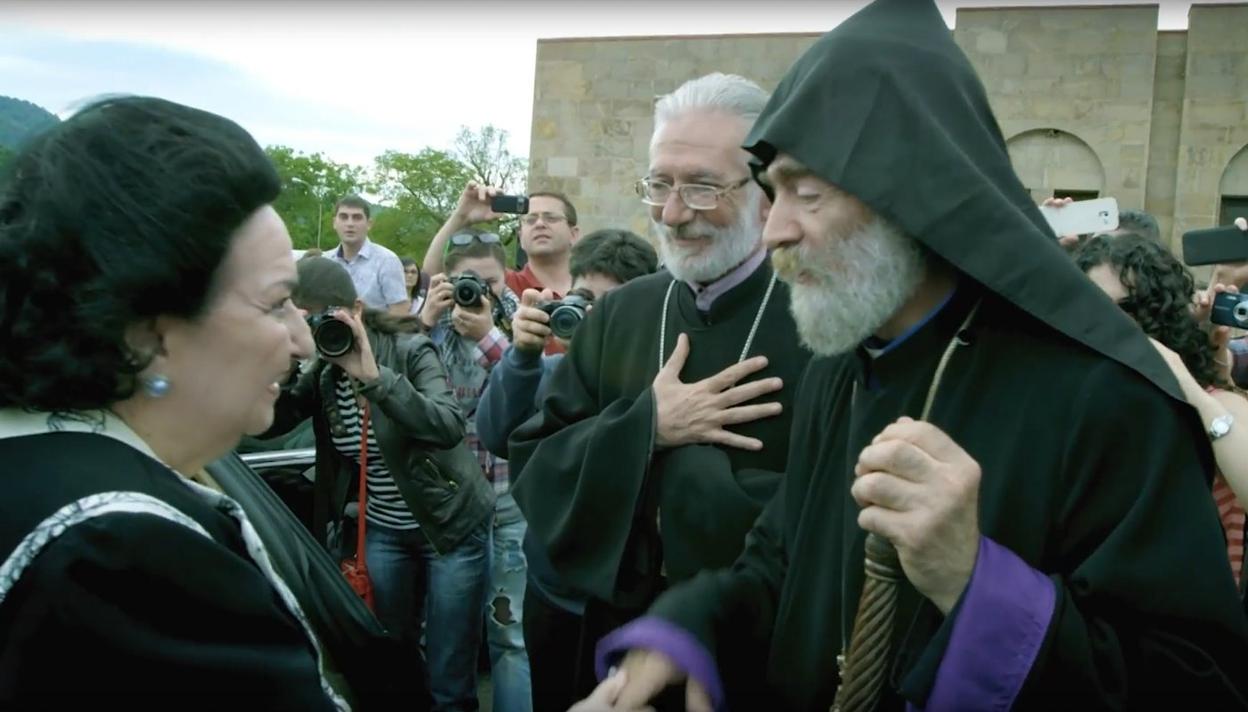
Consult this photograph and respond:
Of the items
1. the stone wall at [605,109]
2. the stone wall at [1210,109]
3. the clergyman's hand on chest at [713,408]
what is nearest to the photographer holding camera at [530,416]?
the clergyman's hand on chest at [713,408]

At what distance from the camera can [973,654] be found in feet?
4.71

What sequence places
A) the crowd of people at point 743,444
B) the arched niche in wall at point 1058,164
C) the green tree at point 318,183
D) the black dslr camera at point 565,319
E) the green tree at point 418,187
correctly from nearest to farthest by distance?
the crowd of people at point 743,444 < the black dslr camera at point 565,319 < the arched niche in wall at point 1058,164 < the green tree at point 318,183 < the green tree at point 418,187

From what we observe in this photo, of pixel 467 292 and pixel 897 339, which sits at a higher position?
pixel 897 339

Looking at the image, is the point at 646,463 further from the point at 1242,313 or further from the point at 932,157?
the point at 1242,313

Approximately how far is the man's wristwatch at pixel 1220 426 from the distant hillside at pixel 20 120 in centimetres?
259

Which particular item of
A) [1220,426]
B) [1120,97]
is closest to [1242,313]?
[1220,426]

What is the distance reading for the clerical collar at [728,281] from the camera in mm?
2713

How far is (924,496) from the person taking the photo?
1.41 m

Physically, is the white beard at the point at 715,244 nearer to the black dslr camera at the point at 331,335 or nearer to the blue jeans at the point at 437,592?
the black dslr camera at the point at 331,335

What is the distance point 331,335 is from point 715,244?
5.13 feet

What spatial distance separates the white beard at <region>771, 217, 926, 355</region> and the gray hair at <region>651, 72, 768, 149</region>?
0.81 m

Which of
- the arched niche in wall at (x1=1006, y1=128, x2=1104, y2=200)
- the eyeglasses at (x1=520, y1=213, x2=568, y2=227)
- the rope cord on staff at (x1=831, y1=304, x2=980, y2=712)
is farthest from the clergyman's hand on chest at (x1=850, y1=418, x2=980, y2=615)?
the arched niche in wall at (x1=1006, y1=128, x2=1104, y2=200)

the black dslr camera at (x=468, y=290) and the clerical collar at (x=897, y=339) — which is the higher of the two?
the clerical collar at (x=897, y=339)

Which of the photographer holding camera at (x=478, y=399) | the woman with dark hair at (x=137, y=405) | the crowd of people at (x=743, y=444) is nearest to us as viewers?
the woman with dark hair at (x=137, y=405)
